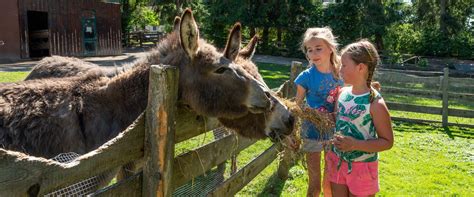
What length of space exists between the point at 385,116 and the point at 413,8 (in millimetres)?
42482

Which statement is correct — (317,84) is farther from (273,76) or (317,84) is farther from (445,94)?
(273,76)

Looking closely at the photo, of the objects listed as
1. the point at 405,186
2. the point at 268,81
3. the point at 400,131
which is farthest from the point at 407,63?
the point at 405,186

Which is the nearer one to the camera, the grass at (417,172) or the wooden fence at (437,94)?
the grass at (417,172)

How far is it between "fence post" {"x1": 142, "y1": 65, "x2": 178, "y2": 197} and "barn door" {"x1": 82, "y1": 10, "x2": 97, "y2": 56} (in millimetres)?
24303

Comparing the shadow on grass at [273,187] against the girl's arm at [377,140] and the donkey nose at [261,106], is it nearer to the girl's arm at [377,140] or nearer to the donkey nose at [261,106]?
the girl's arm at [377,140]

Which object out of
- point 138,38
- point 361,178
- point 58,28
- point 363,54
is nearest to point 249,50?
point 363,54

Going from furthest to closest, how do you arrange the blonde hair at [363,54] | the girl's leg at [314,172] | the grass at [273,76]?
1. the grass at [273,76]
2. the girl's leg at [314,172]
3. the blonde hair at [363,54]

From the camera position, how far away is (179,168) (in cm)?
284

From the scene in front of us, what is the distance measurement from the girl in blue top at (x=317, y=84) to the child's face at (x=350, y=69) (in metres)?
0.74

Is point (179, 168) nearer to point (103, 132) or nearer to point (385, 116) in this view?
point (103, 132)

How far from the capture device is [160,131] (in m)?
2.26

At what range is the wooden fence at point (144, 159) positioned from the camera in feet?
5.03

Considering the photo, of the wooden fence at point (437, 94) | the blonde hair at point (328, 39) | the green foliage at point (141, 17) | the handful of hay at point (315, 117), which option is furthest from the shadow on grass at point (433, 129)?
the green foliage at point (141, 17)

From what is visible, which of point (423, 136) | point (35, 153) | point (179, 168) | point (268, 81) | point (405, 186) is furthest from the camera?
point (268, 81)
